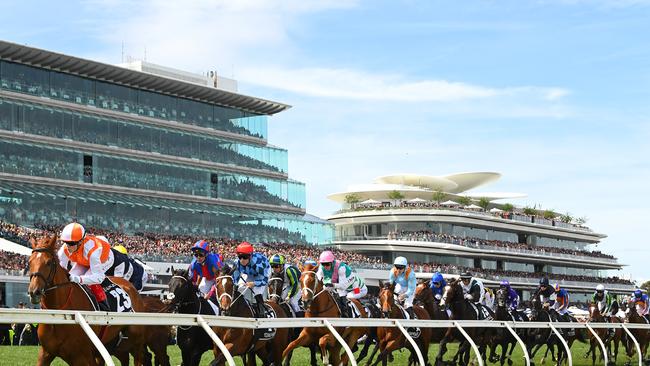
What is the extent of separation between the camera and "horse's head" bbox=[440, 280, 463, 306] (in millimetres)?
17531

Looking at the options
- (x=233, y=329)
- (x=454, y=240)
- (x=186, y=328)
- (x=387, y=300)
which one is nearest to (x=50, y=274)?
(x=186, y=328)

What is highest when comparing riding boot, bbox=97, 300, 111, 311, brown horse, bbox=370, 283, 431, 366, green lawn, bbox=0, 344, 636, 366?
riding boot, bbox=97, 300, 111, 311

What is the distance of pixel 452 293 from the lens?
17.6 metres

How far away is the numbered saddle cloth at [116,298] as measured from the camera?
37.3 ft

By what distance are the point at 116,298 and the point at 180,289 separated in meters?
0.96

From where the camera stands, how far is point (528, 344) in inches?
747

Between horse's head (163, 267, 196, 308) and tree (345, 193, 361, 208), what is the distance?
73958mm

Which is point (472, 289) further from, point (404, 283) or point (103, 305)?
point (103, 305)

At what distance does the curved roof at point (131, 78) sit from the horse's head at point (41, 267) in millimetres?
45324

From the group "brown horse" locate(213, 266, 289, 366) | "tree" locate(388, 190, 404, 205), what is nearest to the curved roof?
"tree" locate(388, 190, 404, 205)

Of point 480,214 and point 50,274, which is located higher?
point 480,214

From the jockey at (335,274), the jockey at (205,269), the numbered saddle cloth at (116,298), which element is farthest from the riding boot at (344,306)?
the numbered saddle cloth at (116,298)

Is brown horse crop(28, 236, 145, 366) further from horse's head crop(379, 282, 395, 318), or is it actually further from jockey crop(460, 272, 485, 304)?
jockey crop(460, 272, 485, 304)

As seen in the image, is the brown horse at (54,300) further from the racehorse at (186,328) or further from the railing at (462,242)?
the railing at (462,242)
